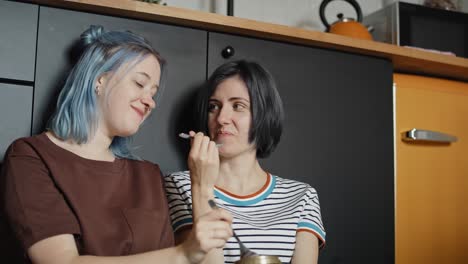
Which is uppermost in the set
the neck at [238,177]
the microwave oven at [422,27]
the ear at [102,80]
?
the microwave oven at [422,27]

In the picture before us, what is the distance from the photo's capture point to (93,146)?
1189 mm

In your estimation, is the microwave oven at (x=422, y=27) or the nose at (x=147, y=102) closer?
the nose at (x=147, y=102)

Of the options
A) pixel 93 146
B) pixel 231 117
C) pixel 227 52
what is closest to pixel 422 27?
pixel 227 52

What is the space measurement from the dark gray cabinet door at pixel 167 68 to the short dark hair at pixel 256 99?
0.07m

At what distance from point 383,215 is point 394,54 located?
487 millimetres

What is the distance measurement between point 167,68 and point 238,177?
1.08ft

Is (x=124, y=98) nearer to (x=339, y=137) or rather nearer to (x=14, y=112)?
(x=14, y=112)

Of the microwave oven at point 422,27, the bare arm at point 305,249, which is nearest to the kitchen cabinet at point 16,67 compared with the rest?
the bare arm at point 305,249

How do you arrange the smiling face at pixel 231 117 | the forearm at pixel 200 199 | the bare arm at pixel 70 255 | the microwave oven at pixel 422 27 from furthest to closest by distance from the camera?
the microwave oven at pixel 422 27 → the smiling face at pixel 231 117 → the forearm at pixel 200 199 → the bare arm at pixel 70 255

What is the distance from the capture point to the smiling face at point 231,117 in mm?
1345

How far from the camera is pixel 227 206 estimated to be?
4.34 ft

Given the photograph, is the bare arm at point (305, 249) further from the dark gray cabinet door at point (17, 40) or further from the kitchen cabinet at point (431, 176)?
the dark gray cabinet door at point (17, 40)

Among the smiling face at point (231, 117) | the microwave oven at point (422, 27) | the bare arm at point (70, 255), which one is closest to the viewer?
the bare arm at point (70, 255)

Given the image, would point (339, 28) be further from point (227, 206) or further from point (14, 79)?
point (14, 79)
